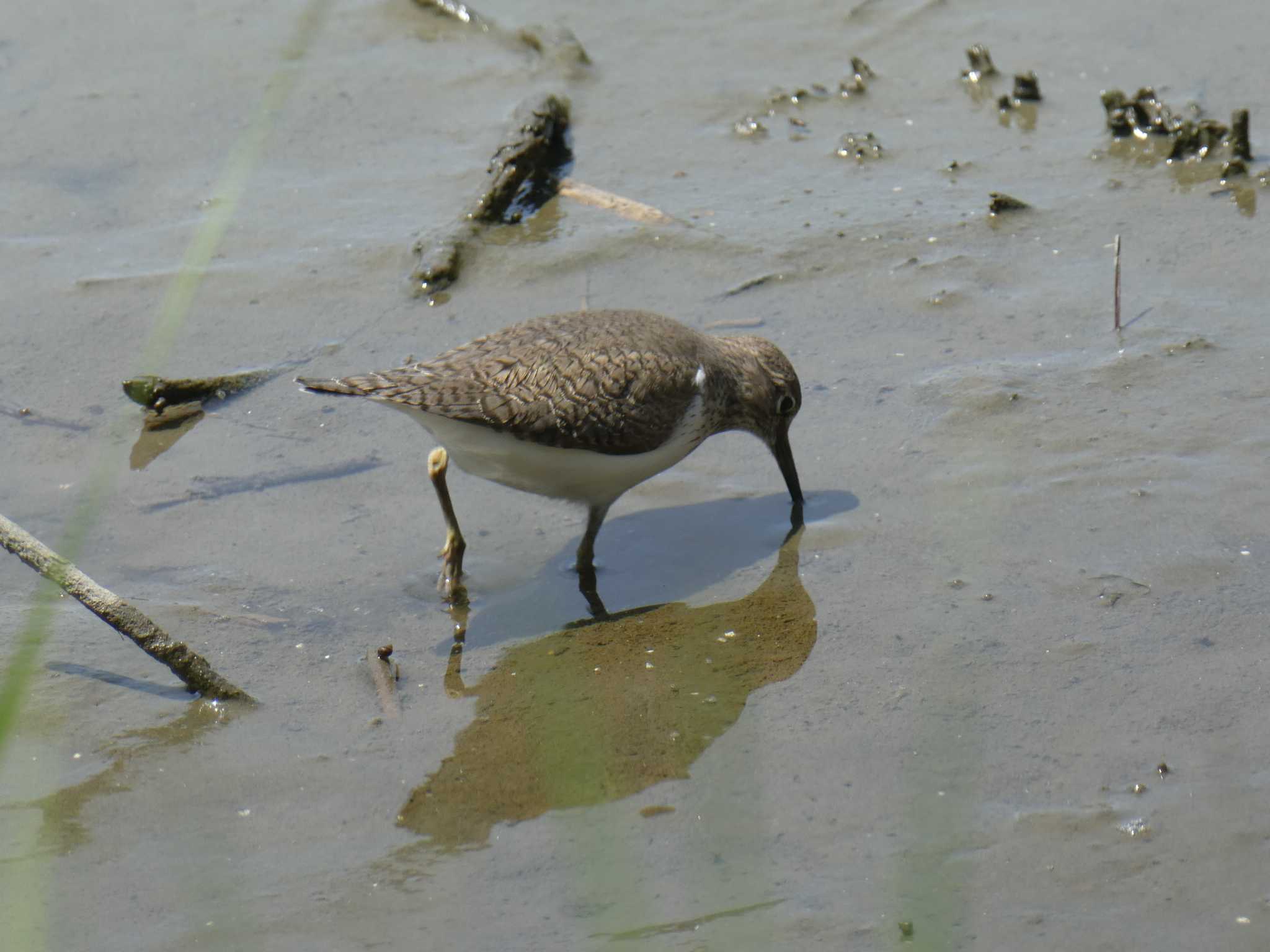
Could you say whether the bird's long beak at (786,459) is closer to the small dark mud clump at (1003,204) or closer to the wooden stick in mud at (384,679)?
the wooden stick in mud at (384,679)

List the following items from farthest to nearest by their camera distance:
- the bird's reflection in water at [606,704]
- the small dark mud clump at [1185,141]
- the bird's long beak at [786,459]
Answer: the small dark mud clump at [1185,141]
the bird's long beak at [786,459]
the bird's reflection in water at [606,704]

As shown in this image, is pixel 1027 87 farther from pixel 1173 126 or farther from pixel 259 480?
pixel 259 480

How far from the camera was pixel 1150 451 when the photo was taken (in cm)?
609

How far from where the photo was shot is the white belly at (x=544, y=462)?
18.6 ft

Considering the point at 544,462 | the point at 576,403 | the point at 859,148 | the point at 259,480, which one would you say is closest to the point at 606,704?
the point at 544,462

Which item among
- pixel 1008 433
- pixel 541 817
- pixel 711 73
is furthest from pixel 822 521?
pixel 711 73

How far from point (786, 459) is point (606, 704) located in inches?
70.3

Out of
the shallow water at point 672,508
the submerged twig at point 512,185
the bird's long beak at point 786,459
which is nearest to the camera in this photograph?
the shallow water at point 672,508

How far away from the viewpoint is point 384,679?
5.08 metres

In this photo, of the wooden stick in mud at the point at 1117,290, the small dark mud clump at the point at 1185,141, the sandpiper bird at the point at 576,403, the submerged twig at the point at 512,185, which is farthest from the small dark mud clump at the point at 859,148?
the sandpiper bird at the point at 576,403

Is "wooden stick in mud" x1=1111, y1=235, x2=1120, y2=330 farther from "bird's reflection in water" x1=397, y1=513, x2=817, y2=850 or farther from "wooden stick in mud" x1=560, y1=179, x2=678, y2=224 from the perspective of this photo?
"wooden stick in mud" x1=560, y1=179, x2=678, y2=224

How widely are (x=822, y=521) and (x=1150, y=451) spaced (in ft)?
4.64

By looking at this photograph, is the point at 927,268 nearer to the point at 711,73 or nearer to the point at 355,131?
the point at 711,73

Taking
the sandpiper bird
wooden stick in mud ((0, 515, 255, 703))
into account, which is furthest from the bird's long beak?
wooden stick in mud ((0, 515, 255, 703))
